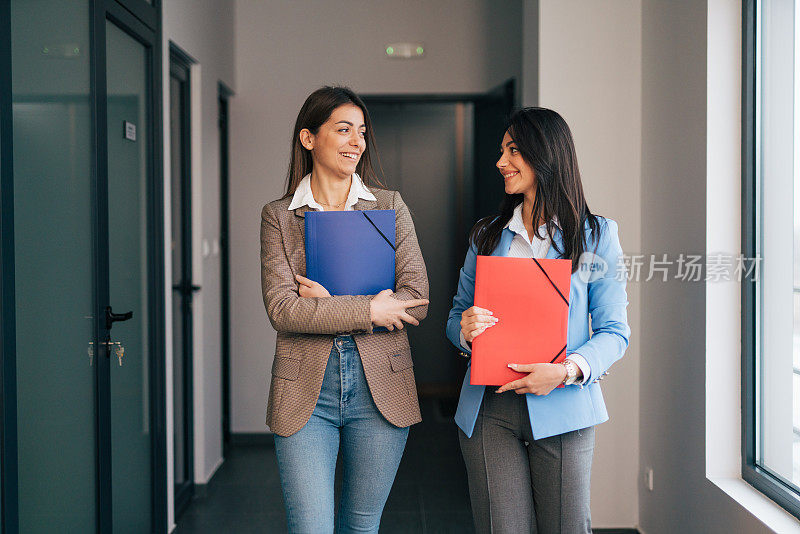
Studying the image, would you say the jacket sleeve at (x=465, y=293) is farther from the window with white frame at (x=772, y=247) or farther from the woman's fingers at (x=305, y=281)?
the window with white frame at (x=772, y=247)

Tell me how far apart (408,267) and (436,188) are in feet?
12.2

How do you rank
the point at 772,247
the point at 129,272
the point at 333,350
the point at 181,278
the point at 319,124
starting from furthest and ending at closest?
the point at 181,278 < the point at 129,272 < the point at 772,247 < the point at 319,124 < the point at 333,350

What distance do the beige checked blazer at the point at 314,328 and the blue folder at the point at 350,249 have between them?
0.19ft

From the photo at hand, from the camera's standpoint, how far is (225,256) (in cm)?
438

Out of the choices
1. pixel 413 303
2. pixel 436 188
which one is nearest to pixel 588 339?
pixel 413 303

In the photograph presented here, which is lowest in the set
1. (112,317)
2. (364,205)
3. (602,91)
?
(112,317)

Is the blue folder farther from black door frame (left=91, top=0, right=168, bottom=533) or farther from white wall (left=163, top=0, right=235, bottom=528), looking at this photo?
white wall (left=163, top=0, right=235, bottom=528)

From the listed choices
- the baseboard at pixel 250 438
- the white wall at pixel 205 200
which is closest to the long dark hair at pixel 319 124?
the white wall at pixel 205 200

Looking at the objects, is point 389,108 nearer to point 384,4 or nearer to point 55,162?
point 384,4

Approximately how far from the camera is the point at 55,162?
6.33 ft

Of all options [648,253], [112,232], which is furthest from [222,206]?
[648,253]

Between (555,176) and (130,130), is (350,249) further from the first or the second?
(130,130)

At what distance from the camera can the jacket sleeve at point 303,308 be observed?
5.05 ft

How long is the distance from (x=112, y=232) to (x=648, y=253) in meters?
2.11
